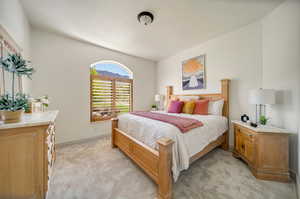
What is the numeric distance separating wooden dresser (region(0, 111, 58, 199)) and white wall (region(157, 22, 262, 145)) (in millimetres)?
3446

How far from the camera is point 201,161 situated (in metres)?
2.21

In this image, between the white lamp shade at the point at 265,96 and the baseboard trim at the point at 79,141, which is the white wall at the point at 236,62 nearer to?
the white lamp shade at the point at 265,96

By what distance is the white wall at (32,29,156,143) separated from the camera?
105 inches

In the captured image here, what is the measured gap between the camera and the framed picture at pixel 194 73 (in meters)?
3.27

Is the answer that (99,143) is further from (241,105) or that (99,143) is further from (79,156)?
(241,105)

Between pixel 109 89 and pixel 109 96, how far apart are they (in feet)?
0.76

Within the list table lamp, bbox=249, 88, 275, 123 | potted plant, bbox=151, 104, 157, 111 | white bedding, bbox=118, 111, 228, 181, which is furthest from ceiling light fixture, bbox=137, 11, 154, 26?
potted plant, bbox=151, 104, 157, 111

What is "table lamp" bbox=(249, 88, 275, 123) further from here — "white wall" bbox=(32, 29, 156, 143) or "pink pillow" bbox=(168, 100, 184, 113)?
"white wall" bbox=(32, 29, 156, 143)

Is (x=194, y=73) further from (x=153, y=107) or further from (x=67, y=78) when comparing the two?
(x=67, y=78)

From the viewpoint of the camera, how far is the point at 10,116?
1.11 m

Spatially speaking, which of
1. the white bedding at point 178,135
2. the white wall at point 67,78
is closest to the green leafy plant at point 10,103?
Result: the white bedding at point 178,135

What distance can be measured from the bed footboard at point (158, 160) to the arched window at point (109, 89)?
1.79m

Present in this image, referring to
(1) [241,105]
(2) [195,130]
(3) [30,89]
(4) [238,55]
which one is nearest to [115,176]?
(2) [195,130]

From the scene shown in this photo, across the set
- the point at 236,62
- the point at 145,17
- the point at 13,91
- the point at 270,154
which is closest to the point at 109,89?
the point at 145,17
